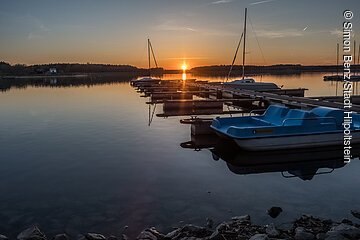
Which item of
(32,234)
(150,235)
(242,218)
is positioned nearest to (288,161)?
(242,218)

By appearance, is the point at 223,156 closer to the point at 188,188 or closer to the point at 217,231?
the point at 188,188

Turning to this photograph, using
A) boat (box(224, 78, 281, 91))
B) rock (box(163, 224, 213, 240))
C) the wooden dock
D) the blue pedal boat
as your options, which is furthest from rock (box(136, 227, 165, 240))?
boat (box(224, 78, 281, 91))

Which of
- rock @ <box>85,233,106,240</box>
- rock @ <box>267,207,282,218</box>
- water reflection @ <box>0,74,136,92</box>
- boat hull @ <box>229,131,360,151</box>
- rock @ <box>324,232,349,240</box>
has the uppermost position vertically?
water reflection @ <box>0,74,136,92</box>

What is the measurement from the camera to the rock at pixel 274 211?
7.50 meters

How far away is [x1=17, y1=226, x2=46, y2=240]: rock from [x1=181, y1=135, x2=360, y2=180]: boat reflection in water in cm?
647

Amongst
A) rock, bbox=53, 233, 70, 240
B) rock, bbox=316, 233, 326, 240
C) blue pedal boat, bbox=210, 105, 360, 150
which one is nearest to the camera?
→ rock, bbox=316, 233, 326, 240

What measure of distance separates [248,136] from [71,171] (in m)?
6.27

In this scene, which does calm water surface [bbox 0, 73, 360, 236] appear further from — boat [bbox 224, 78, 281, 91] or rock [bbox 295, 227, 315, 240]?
boat [bbox 224, 78, 281, 91]

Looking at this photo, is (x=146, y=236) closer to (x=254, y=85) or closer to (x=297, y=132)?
(x=297, y=132)

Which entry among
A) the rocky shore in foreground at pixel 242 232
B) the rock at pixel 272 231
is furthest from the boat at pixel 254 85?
the rock at pixel 272 231

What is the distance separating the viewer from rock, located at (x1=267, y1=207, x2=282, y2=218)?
7.50 m

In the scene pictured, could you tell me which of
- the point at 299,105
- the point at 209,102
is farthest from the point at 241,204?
the point at 209,102

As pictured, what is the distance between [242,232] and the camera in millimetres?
6441

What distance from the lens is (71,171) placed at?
36.6ft
